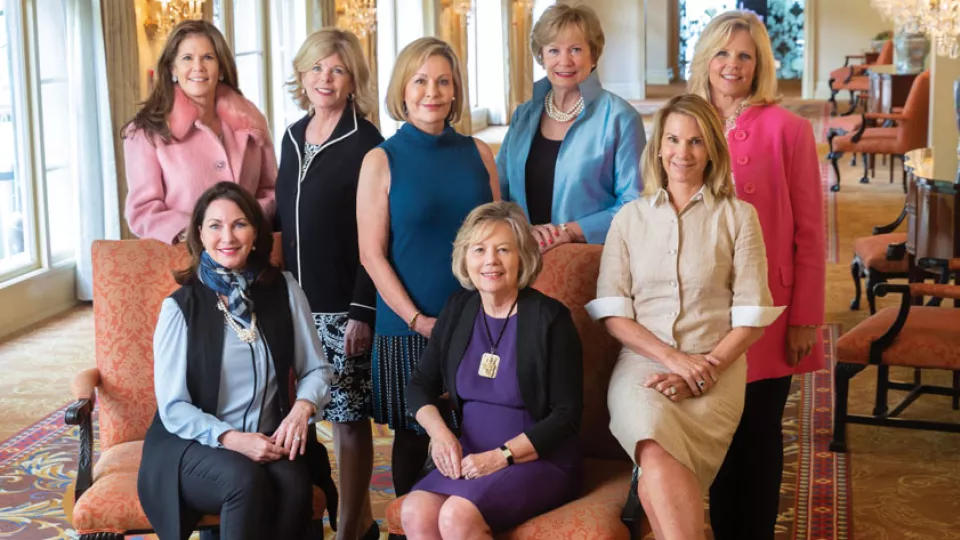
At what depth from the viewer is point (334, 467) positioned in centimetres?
500

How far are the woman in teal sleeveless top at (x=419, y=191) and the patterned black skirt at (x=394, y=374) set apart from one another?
0.16 feet

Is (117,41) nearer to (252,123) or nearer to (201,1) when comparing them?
(201,1)

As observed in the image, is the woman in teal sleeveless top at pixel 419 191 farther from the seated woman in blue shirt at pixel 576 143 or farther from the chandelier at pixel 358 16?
the chandelier at pixel 358 16

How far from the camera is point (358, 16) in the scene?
12422 mm

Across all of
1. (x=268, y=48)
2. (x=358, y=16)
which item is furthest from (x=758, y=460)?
(x=358, y=16)

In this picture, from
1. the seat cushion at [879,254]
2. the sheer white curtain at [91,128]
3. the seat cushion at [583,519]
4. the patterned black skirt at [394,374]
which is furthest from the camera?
the sheer white curtain at [91,128]

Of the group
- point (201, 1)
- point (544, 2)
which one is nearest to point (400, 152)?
point (201, 1)

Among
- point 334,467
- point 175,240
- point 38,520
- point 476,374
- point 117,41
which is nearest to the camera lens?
point 476,374

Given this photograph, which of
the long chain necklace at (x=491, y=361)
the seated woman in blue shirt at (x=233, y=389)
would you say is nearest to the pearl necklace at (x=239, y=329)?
the seated woman in blue shirt at (x=233, y=389)

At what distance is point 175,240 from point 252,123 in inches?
19.0

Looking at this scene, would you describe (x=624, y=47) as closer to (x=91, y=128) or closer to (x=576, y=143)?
(x=91, y=128)

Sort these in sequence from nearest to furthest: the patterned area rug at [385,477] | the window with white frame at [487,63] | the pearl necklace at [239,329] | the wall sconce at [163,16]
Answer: the pearl necklace at [239,329] < the patterned area rug at [385,477] < the wall sconce at [163,16] < the window with white frame at [487,63]

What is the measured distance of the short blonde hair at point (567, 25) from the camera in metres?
3.65

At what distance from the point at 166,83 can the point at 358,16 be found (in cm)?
877
